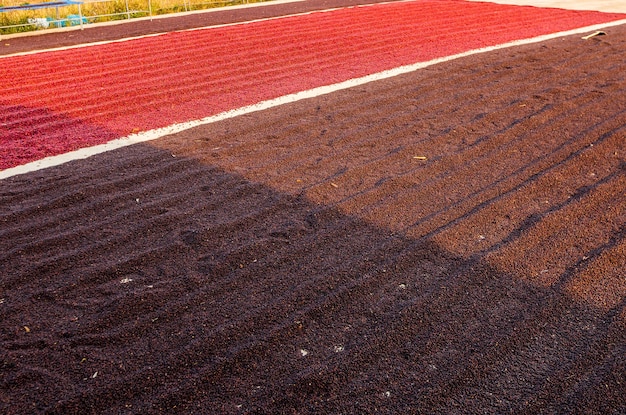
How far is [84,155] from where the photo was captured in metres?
6.19

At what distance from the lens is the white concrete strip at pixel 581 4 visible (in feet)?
51.5

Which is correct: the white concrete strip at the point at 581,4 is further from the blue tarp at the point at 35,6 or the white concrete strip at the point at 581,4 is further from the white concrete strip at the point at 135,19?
the blue tarp at the point at 35,6

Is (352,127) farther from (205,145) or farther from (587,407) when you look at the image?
(587,407)

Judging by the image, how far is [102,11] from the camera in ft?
55.6

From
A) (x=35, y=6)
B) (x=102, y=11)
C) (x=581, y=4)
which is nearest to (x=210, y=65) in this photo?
(x=35, y=6)

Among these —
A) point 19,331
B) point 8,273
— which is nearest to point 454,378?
point 19,331

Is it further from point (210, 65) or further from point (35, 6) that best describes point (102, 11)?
point (210, 65)

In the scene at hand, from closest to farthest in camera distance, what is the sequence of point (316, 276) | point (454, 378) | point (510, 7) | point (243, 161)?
point (454, 378), point (316, 276), point (243, 161), point (510, 7)

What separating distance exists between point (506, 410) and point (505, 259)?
140cm

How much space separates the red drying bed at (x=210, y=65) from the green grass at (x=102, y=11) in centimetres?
371

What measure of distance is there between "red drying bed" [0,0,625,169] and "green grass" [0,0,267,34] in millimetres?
3711

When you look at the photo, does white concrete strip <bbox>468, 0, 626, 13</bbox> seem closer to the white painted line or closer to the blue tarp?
the white painted line

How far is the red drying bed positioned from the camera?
7.31 m

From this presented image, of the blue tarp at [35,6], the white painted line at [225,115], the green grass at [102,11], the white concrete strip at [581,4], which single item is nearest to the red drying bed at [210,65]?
the white painted line at [225,115]
